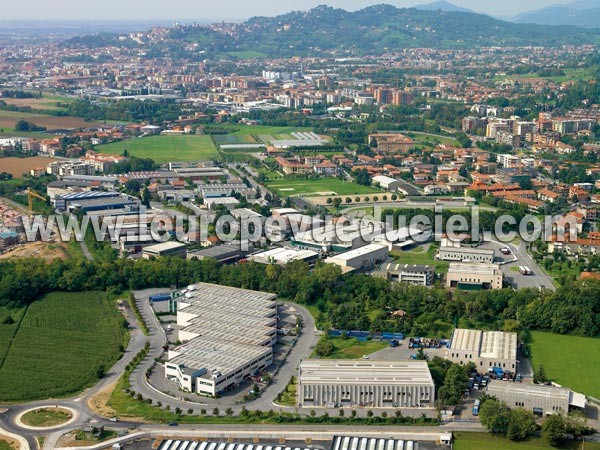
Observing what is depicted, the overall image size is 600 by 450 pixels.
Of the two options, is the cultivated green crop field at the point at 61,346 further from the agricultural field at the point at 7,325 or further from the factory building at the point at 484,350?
the factory building at the point at 484,350

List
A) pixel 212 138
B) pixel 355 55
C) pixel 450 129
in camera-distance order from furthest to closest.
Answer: pixel 355 55
pixel 450 129
pixel 212 138

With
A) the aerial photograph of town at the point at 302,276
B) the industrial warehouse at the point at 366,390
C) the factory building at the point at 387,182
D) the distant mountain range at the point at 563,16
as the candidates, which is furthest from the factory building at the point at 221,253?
the distant mountain range at the point at 563,16

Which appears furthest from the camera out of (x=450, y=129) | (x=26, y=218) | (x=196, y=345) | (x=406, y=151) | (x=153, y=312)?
(x=450, y=129)

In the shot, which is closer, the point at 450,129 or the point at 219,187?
the point at 219,187

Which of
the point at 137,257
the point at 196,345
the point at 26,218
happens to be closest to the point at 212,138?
the point at 26,218

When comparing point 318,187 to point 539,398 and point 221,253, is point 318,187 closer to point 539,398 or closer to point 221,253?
point 221,253

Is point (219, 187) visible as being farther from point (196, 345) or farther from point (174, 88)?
point (174, 88)
